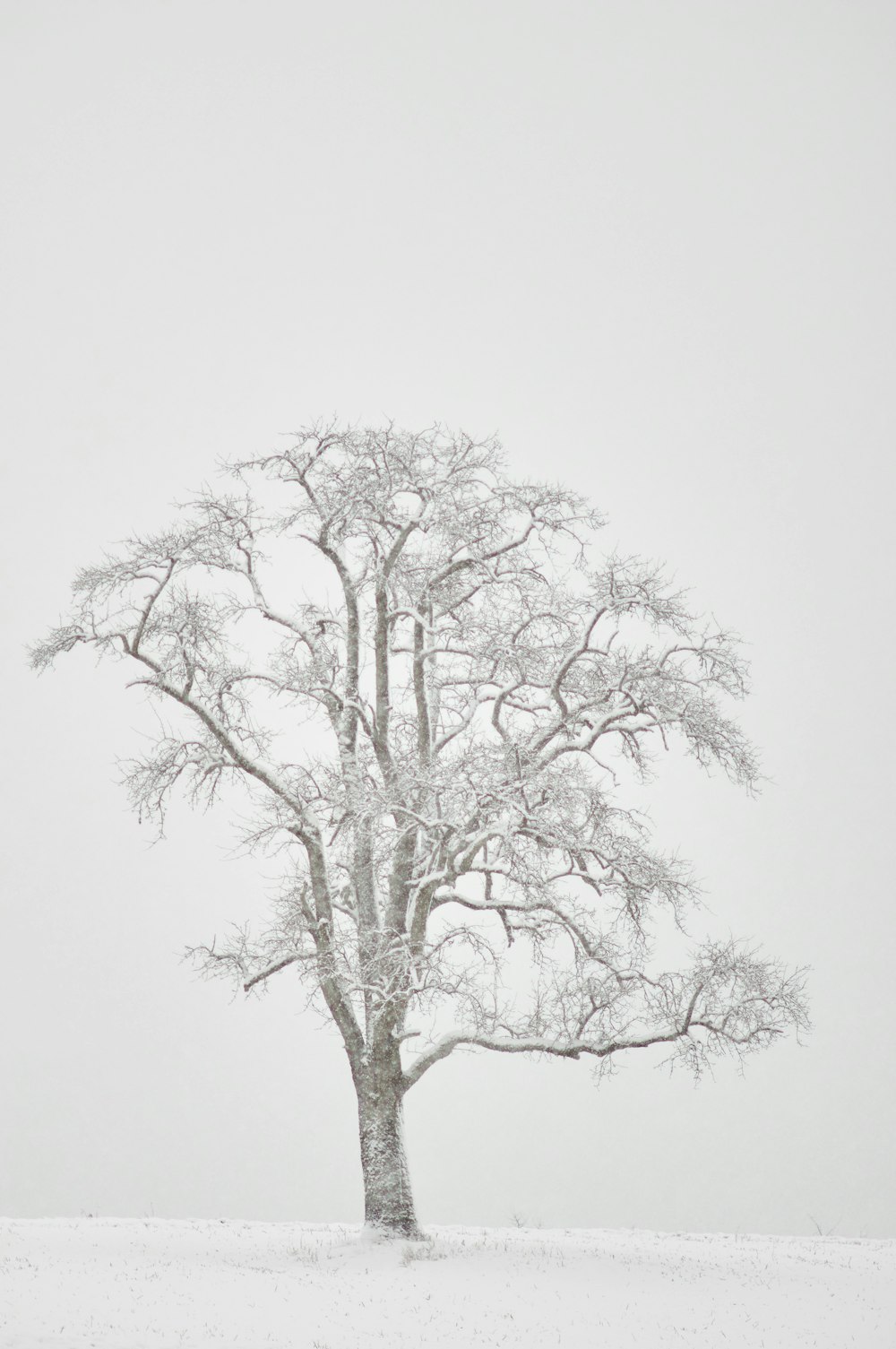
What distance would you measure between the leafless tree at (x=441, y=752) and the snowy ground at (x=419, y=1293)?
2.69 metres

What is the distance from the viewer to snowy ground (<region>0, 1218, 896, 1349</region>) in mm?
13211

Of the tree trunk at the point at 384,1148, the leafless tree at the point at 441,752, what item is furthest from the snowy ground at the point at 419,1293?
the leafless tree at the point at 441,752

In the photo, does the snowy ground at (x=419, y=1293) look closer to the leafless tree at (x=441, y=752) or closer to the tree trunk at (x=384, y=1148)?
the tree trunk at (x=384, y=1148)

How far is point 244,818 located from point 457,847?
12.1 ft

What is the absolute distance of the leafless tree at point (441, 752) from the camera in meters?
18.7

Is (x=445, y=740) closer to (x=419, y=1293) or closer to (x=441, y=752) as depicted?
(x=441, y=752)

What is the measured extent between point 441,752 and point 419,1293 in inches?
354

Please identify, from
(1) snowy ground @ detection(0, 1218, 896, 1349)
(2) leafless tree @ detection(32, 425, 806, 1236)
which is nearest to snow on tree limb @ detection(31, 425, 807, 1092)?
(2) leafless tree @ detection(32, 425, 806, 1236)

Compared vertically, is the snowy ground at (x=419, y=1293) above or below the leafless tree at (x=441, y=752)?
below

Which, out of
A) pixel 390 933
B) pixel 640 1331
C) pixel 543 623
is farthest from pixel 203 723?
pixel 640 1331

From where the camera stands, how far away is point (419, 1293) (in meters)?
15.5

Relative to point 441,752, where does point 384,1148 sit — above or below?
below

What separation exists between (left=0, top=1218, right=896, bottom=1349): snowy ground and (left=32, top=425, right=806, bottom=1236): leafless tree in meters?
2.69

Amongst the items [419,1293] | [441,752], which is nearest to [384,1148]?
[419,1293]
